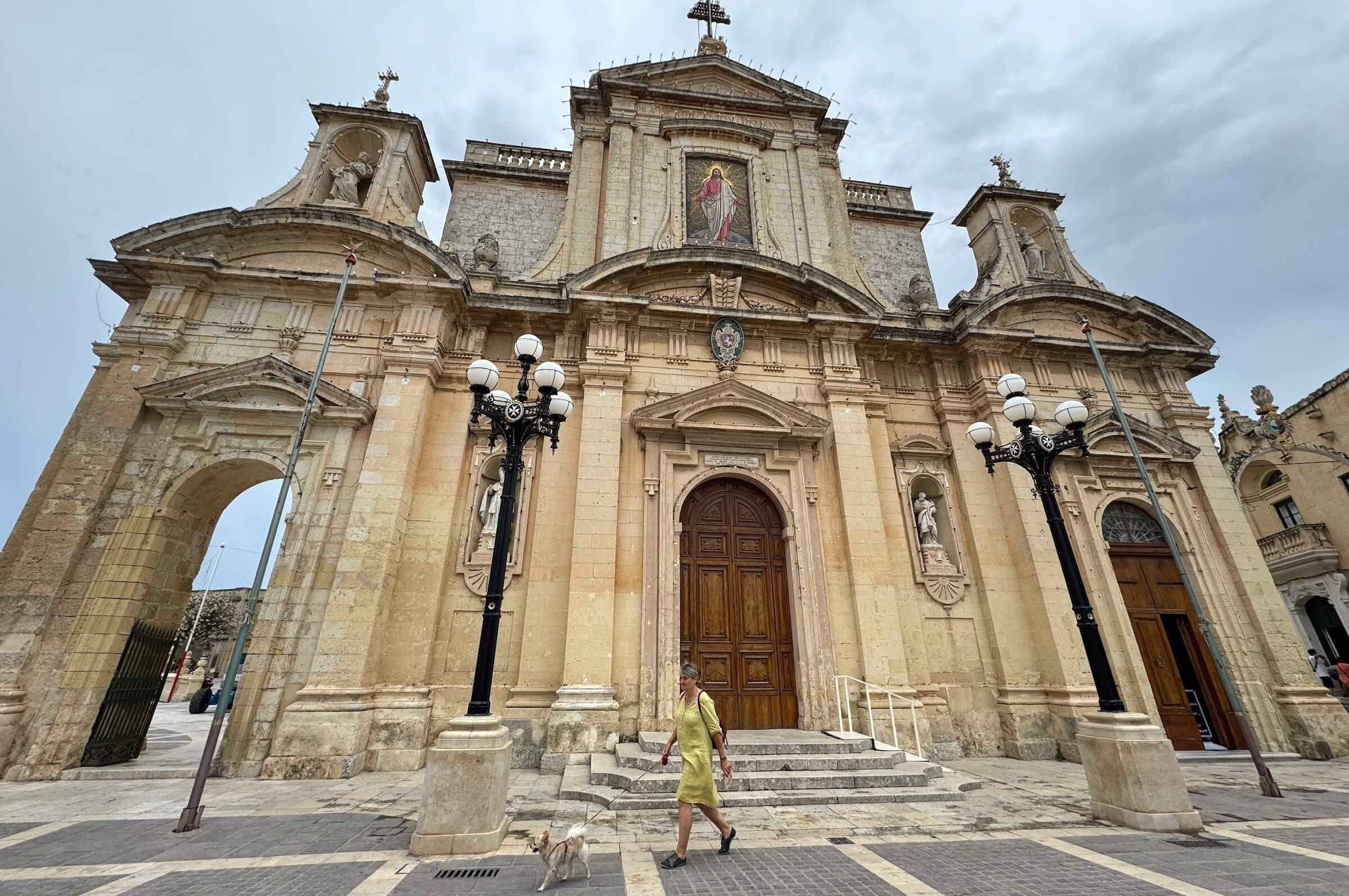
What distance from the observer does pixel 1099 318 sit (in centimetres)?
1395

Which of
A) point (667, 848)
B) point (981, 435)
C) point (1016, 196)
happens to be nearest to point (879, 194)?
point (1016, 196)

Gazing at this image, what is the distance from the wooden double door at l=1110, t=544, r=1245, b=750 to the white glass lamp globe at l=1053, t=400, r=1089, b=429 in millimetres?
6296

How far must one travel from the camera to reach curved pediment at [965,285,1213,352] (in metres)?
13.4

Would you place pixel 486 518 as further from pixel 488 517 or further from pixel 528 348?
pixel 528 348

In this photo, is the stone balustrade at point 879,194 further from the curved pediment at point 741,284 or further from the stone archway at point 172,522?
the stone archway at point 172,522

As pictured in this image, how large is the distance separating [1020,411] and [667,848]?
6.60m

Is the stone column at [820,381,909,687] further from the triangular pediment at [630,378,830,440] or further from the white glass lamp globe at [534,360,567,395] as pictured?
the white glass lamp globe at [534,360,567,395]

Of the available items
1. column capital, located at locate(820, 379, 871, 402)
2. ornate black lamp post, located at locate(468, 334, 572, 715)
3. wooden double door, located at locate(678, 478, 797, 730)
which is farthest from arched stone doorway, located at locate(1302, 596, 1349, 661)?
ornate black lamp post, located at locate(468, 334, 572, 715)

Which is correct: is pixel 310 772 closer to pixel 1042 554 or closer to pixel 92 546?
pixel 92 546

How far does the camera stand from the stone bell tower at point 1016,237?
14.7 metres

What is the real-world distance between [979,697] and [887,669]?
227 cm

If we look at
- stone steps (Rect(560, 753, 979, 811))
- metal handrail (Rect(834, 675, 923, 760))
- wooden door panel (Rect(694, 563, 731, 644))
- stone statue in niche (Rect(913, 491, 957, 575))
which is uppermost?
stone statue in niche (Rect(913, 491, 957, 575))

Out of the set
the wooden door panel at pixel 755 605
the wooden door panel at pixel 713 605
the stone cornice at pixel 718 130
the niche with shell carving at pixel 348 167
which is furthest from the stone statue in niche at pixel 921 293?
the niche with shell carving at pixel 348 167

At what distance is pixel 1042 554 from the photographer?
35.7 ft
